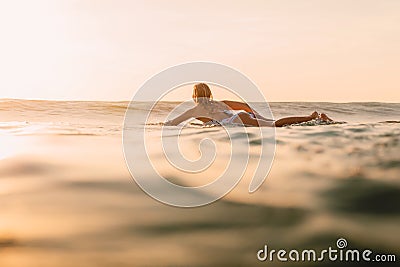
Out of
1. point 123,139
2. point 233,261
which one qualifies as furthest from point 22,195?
point 123,139

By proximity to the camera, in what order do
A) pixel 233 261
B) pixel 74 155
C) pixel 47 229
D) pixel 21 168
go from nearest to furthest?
pixel 233 261, pixel 47 229, pixel 21 168, pixel 74 155

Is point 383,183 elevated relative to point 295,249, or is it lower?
elevated

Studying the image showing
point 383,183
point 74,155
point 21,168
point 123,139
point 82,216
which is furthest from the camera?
point 123,139

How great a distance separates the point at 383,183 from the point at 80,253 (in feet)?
6.26

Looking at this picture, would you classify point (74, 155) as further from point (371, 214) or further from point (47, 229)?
point (371, 214)

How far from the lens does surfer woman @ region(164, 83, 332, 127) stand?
8.34 m

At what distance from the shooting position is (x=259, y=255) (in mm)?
2182
